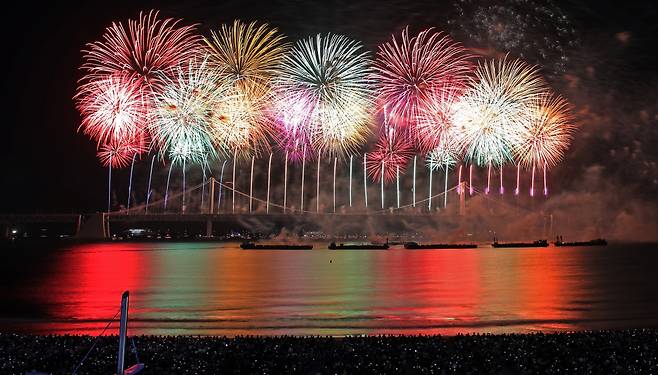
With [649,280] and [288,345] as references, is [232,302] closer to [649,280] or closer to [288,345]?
[288,345]

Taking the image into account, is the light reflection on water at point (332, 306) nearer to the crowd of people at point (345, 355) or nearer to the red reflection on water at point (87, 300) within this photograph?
the red reflection on water at point (87, 300)

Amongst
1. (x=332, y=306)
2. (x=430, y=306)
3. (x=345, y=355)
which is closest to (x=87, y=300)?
(x=332, y=306)

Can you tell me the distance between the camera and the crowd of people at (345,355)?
9.44 metres

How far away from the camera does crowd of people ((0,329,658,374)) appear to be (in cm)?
944

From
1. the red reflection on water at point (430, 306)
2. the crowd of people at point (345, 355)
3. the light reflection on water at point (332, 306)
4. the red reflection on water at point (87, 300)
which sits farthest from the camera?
the red reflection on water at point (87, 300)

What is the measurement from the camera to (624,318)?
18672 millimetres

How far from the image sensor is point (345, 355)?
9758mm

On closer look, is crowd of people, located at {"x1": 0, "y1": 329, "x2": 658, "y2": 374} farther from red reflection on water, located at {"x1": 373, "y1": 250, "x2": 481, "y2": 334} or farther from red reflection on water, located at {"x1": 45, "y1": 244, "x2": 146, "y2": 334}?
red reflection on water, located at {"x1": 373, "y1": 250, "x2": 481, "y2": 334}

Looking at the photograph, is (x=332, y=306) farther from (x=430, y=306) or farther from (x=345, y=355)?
(x=345, y=355)

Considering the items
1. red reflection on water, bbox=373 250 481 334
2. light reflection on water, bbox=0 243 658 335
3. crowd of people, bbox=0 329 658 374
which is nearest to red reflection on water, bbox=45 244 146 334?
A: light reflection on water, bbox=0 243 658 335

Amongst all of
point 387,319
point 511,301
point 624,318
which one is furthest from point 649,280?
point 387,319

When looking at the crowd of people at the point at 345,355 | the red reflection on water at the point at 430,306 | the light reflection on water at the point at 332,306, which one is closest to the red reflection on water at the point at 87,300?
the light reflection on water at the point at 332,306

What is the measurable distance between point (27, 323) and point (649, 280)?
33598 millimetres

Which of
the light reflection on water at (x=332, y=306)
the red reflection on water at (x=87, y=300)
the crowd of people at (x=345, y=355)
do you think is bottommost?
the red reflection on water at (x=87, y=300)
